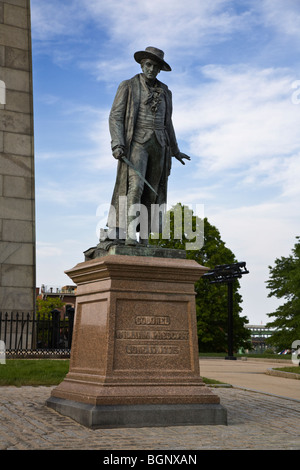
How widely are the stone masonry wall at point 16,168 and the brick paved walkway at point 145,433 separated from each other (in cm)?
1046

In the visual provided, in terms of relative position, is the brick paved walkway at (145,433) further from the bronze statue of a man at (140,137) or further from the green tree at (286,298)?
the green tree at (286,298)

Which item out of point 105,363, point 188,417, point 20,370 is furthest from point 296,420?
point 20,370

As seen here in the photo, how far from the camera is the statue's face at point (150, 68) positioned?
8.53m

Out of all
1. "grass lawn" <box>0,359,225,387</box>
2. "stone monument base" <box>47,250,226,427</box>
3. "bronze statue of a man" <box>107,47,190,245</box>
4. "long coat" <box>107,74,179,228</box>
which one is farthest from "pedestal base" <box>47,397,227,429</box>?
Answer: "grass lawn" <box>0,359,225,387</box>

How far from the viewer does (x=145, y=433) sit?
650 cm

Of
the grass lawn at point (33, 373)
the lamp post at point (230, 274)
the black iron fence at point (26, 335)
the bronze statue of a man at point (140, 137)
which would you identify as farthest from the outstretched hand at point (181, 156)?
the lamp post at point (230, 274)

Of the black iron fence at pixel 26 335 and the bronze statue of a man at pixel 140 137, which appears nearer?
the bronze statue of a man at pixel 140 137

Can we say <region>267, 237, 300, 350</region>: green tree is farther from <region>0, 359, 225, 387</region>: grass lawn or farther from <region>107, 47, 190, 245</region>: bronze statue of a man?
<region>107, 47, 190, 245</region>: bronze statue of a man

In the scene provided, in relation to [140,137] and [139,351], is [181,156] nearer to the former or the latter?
[140,137]

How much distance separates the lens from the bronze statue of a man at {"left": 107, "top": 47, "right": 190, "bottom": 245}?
831cm

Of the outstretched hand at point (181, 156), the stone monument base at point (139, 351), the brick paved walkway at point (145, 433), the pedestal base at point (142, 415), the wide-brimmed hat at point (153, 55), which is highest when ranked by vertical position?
the wide-brimmed hat at point (153, 55)

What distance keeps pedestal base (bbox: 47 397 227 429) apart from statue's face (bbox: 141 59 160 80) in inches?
181
